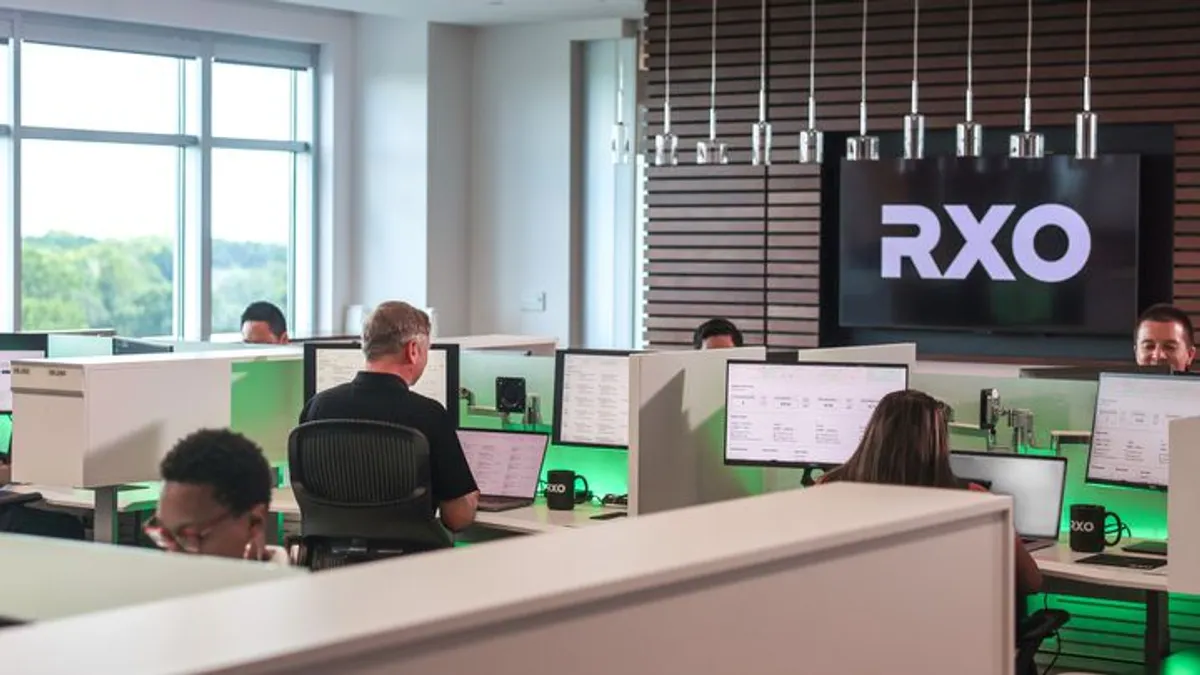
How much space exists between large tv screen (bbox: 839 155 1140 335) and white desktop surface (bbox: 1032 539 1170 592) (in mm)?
4338

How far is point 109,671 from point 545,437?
471 centimetres

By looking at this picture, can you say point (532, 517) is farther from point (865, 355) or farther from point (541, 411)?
point (865, 355)

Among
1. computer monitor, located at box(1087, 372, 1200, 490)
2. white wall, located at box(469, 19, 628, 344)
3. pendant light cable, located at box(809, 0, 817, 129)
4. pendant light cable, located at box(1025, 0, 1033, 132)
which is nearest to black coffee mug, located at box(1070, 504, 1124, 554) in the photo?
computer monitor, located at box(1087, 372, 1200, 490)

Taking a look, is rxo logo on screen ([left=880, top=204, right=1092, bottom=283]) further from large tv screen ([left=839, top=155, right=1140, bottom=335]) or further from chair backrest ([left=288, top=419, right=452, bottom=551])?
chair backrest ([left=288, top=419, right=452, bottom=551])

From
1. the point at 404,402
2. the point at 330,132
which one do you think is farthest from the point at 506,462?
the point at 330,132

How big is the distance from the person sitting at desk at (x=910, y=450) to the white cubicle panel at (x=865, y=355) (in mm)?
1389

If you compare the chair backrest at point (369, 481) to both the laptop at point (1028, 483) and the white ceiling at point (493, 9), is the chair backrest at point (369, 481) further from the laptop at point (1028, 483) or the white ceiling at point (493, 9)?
the white ceiling at point (493, 9)

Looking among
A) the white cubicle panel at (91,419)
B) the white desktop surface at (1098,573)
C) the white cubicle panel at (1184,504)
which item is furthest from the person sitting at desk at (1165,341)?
the white cubicle panel at (91,419)

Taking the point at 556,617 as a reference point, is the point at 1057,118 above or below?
above

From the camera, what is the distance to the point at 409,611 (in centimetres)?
175

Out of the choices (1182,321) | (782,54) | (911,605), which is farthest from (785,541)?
(782,54)

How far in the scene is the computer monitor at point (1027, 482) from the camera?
17.6 ft

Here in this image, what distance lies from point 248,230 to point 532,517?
6.82 metres

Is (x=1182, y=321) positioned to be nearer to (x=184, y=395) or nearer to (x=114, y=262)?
(x=184, y=395)
